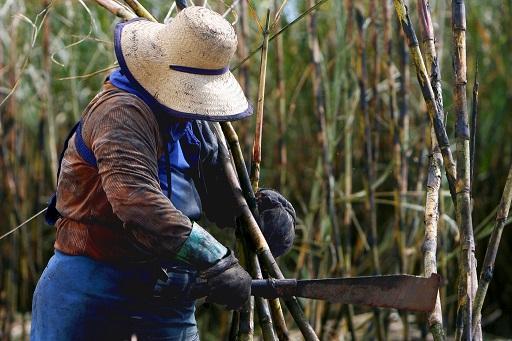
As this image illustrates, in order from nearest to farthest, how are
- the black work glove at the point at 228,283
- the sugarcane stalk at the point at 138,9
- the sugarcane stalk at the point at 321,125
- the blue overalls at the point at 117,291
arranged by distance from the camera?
the black work glove at the point at 228,283 → the blue overalls at the point at 117,291 → the sugarcane stalk at the point at 138,9 → the sugarcane stalk at the point at 321,125

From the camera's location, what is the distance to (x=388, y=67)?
363 cm

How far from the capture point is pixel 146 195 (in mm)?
2066

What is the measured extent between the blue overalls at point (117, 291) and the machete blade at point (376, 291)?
11.8 inches

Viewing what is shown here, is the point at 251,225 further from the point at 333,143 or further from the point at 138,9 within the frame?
the point at 333,143

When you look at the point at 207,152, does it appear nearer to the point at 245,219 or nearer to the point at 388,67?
the point at 245,219

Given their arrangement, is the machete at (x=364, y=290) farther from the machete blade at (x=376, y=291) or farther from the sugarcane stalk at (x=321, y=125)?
the sugarcane stalk at (x=321, y=125)

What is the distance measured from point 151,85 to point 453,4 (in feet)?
2.17

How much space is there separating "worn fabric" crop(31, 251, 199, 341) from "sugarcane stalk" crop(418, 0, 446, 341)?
0.56 metres

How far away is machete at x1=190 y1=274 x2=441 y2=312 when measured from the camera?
6.88 ft

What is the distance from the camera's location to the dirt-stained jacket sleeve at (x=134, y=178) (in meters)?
2.06

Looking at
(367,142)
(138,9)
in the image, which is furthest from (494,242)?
(367,142)

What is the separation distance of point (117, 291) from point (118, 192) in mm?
339

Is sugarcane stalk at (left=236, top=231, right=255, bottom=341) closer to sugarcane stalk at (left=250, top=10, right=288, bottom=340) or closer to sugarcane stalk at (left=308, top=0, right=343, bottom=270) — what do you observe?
sugarcane stalk at (left=250, top=10, right=288, bottom=340)

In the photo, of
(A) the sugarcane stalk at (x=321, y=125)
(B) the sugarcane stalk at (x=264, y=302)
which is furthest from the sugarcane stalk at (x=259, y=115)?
(A) the sugarcane stalk at (x=321, y=125)
